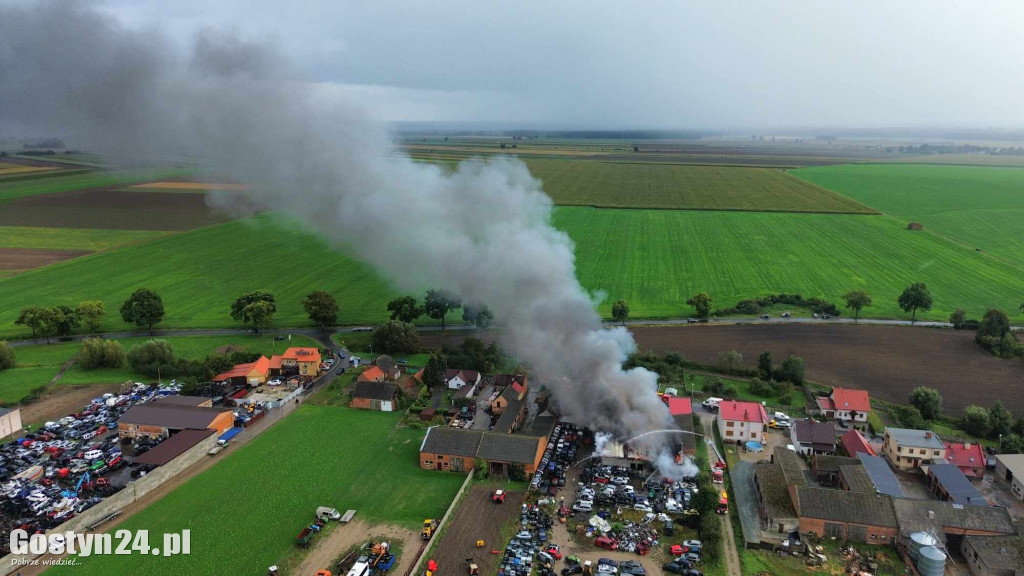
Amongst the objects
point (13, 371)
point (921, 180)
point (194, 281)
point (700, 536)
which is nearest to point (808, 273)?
point (700, 536)

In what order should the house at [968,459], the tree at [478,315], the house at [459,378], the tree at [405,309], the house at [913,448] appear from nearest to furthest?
1. the house at [968,459]
2. the house at [913,448]
3. the house at [459,378]
4. the tree at [478,315]
5. the tree at [405,309]

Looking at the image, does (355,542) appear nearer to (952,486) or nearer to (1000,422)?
(952,486)

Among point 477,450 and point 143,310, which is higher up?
point 143,310

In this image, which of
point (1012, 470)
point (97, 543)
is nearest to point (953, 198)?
point (1012, 470)

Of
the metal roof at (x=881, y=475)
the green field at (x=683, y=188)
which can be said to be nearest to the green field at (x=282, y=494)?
the metal roof at (x=881, y=475)

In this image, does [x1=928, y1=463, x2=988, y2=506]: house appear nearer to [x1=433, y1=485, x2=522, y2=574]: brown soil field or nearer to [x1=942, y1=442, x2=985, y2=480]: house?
[x1=942, y1=442, x2=985, y2=480]: house

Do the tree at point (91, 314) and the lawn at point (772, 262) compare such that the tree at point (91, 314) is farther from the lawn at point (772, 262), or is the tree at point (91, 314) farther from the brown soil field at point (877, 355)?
the brown soil field at point (877, 355)
